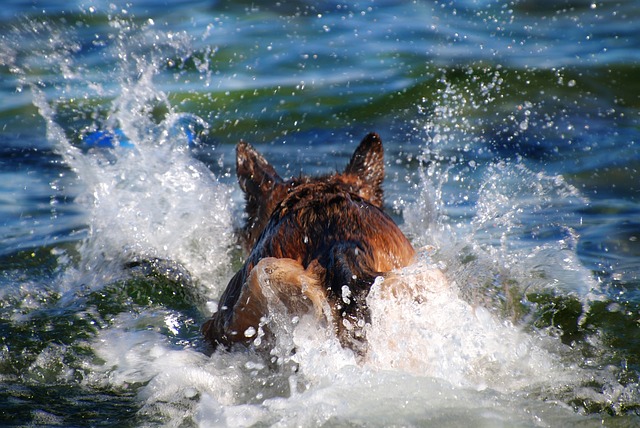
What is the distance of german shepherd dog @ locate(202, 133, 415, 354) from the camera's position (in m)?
3.25

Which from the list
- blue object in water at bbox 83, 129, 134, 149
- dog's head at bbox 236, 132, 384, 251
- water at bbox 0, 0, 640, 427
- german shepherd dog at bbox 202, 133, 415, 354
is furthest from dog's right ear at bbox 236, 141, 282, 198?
blue object in water at bbox 83, 129, 134, 149

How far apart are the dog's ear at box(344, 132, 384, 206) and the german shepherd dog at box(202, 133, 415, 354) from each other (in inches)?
43.9

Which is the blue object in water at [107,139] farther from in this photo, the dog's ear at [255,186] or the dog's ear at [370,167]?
the dog's ear at [370,167]

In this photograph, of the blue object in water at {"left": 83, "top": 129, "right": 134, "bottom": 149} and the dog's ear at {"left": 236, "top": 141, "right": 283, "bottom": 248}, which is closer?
the dog's ear at {"left": 236, "top": 141, "right": 283, "bottom": 248}

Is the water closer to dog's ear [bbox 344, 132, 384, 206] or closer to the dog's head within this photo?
the dog's head

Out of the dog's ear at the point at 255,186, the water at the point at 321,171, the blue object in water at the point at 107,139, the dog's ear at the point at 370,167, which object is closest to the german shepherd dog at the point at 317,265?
the water at the point at 321,171

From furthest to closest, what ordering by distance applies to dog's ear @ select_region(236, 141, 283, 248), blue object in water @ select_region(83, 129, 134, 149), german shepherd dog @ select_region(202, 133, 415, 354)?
blue object in water @ select_region(83, 129, 134, 149), dog's ear @ select_region(236, 141, 283, 248), german shepherd dog @ select_region(202, 133, 415, 354)

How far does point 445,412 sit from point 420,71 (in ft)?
23.0

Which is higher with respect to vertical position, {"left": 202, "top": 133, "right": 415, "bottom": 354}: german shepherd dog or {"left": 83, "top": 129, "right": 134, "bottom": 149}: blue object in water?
{"left": 83, "top": 129, "right": 134, "bottom": 149}: blue object in water

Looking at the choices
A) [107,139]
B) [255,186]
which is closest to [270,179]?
[255,186]

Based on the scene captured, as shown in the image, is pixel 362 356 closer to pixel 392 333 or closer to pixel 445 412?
pixel 392 333

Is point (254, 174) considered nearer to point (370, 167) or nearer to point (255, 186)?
point (255, 186)

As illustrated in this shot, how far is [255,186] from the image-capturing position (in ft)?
17.9

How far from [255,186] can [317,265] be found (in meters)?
2.04
